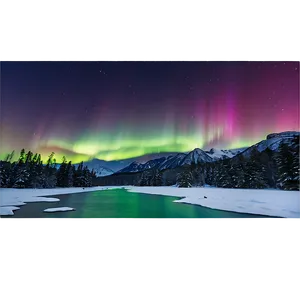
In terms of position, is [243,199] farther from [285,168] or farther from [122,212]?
[122,212]

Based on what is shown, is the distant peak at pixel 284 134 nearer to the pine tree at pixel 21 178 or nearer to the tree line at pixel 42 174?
the tree line at pixel 42 174

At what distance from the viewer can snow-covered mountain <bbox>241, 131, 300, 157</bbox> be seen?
2.31m

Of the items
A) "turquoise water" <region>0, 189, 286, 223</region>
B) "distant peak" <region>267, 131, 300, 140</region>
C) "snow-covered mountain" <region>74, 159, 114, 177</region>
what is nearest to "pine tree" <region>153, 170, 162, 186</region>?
"turquoise water" <region>0, 189, 286, 223</region>

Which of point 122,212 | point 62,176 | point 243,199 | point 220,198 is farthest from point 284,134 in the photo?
point 62,176

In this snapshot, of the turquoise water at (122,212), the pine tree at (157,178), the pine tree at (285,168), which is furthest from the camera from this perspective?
the pine tree at (157,178)

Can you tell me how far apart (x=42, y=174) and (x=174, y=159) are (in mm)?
1192

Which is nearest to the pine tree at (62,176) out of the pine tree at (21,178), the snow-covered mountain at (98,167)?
the snow-covered mountain at (98,167)

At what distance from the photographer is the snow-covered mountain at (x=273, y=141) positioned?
2.31 meters

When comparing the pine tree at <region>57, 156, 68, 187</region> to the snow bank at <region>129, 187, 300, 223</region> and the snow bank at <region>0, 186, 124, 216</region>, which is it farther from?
the snow bank at <region>129, 187, 300, 223</region>

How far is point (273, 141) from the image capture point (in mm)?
2334

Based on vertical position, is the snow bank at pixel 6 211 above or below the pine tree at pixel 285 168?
below

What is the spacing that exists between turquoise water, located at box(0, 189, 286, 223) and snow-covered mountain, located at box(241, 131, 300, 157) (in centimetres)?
58
